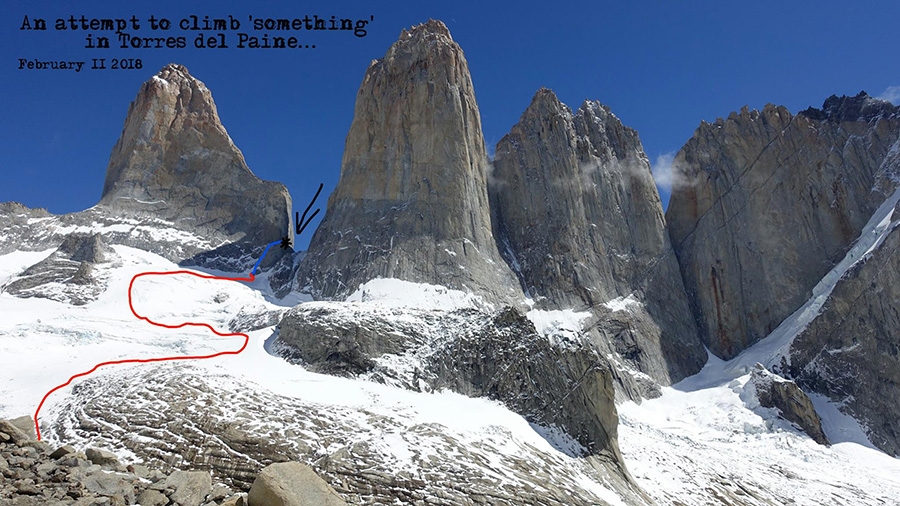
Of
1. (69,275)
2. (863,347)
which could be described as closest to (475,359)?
(863,347)

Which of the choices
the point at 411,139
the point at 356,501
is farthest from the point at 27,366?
the point at 411,139

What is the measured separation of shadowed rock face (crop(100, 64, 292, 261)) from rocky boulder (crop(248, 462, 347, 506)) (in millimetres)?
61876

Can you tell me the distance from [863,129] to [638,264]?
27812 millimetres

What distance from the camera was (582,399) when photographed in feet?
101

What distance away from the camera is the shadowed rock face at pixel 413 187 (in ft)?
191

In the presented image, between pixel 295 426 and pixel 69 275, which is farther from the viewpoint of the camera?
pixel 69 275

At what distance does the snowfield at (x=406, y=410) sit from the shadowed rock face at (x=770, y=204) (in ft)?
27.4

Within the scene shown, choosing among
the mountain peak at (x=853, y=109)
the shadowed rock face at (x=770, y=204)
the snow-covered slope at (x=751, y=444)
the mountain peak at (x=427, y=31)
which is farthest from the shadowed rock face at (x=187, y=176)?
the mountain peak at (x=853, y=109)

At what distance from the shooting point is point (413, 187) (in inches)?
2482

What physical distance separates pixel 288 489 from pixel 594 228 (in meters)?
59.9

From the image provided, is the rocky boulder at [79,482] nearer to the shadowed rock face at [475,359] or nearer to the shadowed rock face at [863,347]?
the shadowed rock face at [475,359]

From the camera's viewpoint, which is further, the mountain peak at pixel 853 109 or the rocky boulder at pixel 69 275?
the mountain peak at pixel 853 109

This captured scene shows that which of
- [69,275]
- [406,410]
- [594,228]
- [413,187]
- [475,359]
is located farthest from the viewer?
[594,228]

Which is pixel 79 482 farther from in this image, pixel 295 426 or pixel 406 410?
pixel 406 410
